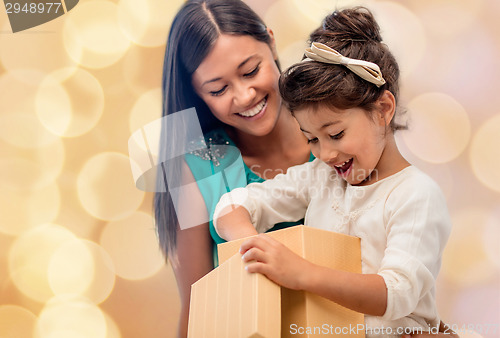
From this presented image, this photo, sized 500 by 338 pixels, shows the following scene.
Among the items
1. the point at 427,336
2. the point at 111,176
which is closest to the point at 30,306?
the point at 111,176

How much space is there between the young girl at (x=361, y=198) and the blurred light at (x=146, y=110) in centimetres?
33

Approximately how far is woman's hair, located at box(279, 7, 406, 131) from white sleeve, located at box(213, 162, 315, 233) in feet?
0.64

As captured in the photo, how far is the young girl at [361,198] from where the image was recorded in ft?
2.80

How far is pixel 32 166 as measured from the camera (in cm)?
133

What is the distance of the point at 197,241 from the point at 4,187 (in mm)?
486

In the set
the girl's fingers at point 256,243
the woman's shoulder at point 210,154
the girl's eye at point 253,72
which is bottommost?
Result: the girl's fingers at point 256,243

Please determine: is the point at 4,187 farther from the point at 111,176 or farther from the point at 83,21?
the point at 83,21

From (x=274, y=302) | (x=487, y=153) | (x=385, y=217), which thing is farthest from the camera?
(x=487, y=153)

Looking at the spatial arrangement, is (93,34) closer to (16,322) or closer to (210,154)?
(210,154)

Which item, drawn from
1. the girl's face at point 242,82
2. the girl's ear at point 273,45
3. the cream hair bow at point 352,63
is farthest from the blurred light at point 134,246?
the cream hair bow at point 352,63

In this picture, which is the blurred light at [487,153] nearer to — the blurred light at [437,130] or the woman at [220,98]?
the blurred light at [437,130]

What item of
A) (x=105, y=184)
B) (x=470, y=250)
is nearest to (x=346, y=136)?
(x=470, y=250)

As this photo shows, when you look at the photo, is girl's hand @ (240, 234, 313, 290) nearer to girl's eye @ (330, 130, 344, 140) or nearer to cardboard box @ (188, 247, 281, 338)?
cardboard box @ (188, 247, 281, 338)

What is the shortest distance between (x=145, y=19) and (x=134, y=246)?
1.83 ft
